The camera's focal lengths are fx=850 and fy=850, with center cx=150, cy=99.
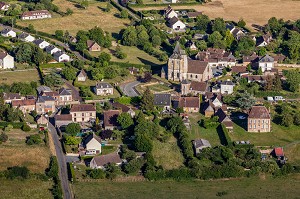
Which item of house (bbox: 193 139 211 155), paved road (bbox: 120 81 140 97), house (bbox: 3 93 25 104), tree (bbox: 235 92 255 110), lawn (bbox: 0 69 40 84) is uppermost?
tree (bbox: 235 92 255 110)

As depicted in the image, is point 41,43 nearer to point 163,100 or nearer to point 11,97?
point 11,97

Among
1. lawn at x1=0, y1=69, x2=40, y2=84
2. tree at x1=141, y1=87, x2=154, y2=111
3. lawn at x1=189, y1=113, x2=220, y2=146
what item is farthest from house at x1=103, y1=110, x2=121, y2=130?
lawn at x1=0, y1=69, x2=40, y2=84

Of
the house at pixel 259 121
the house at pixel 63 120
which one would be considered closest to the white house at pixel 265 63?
the house at pixel 259 121

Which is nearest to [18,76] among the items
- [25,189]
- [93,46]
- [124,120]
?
[93,46]

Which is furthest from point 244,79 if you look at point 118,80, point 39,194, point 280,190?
point 39,194

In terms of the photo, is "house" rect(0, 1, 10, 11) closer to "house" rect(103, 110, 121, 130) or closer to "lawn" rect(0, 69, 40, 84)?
"lawn" rect(0, 69, 40, 84)

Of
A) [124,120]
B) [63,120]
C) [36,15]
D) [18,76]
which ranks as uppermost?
[124,120]

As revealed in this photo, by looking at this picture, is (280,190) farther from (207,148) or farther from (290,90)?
(290,90)
